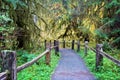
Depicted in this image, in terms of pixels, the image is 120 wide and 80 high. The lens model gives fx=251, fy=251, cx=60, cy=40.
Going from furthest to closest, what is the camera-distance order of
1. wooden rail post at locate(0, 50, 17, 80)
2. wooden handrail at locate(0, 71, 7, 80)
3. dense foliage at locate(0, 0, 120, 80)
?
1. dense foliage at locate(0, 0, 120, 80)
2. wooden rail post at locate(0, 50, 17, 80)
3. wooden handrail at locate(0, 71, 7, 80)

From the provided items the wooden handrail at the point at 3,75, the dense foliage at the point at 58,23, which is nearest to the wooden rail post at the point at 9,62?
the wooden handrail at the point at 3,75

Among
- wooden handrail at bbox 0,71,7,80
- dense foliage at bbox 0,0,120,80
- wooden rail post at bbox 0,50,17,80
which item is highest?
dense foliage at bbox 0,0,120,80

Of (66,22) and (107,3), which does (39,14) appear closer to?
(107,3)

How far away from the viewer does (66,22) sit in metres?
26.4

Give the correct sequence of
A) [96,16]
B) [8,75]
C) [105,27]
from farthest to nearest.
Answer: [96,16] < [105,27] < [8,75]

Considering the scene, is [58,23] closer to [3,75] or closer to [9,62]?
[9,62]

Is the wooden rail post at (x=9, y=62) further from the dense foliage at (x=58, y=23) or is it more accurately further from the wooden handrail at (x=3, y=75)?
the dense foliage at (x=58, y=23)

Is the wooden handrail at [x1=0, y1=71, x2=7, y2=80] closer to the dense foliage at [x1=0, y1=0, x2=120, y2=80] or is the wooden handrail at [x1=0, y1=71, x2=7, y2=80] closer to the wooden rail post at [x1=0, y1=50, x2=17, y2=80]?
the wooden rail post at [x1=0, y1=50, x2=17, y2=80]

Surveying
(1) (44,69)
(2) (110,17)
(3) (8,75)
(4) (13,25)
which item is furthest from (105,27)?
(3) (8,75)

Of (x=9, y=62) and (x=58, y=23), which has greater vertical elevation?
(x=58, y=23)

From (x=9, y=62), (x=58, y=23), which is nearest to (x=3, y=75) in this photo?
(x=9, y=62)

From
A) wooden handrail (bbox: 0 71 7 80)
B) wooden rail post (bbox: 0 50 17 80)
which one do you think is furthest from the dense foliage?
wooden handrail (bbox: 0 71 7 80)

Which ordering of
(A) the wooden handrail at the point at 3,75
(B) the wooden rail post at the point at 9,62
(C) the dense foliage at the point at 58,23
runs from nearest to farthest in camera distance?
(A) the wooden handrail at the point at 3,75 < (B) the wooden rail post at the point at 9,62 < (C) the dense foliage at the point at 58,23

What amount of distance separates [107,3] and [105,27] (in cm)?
172
